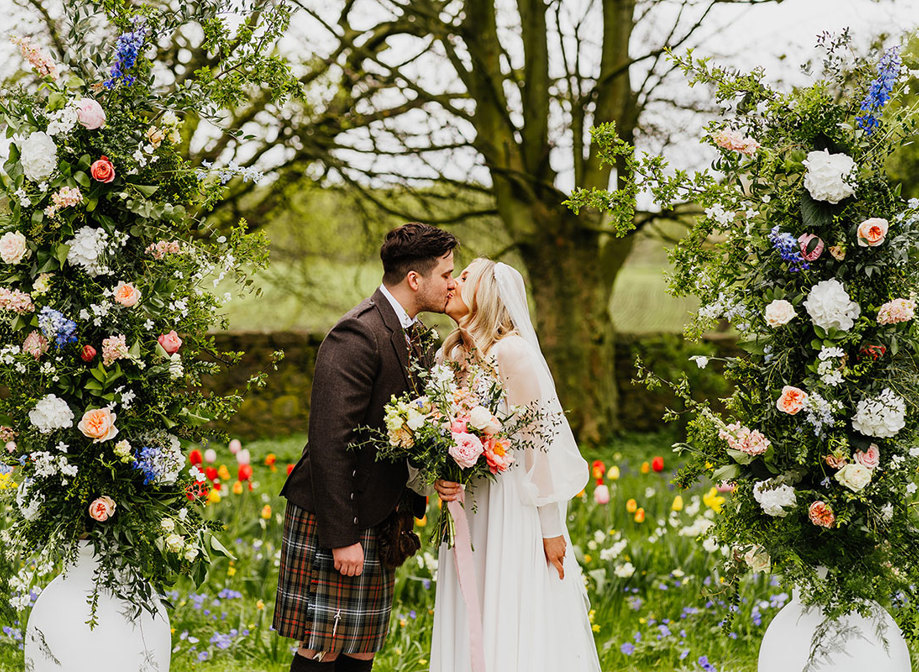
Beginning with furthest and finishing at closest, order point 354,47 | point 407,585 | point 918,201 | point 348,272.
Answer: point 348,272 < point 354,47 < point 407,585 < point 918,201

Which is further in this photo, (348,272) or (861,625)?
(348,272)

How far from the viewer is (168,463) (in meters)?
3.05

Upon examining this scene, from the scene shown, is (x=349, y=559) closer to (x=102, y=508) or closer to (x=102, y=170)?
(x=102, y=508)

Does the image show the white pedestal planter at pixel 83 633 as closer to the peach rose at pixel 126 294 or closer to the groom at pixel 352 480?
the groom at pixel 352 480

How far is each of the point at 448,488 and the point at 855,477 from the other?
129 centimetres

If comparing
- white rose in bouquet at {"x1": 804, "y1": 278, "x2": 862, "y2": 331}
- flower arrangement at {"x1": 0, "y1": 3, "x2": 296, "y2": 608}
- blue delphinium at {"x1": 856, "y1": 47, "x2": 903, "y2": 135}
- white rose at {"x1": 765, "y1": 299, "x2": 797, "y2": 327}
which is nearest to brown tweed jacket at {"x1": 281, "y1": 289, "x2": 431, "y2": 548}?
flower arrangement at {"x1": 0, "y1": 3, "x2": 296, "y2": 608}

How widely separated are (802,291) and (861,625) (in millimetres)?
1085

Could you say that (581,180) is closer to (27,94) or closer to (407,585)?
(407,585)

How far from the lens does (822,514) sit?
2924 mm

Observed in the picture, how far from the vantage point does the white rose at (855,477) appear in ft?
9.33

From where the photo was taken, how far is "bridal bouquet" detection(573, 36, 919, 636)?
9.56 ft

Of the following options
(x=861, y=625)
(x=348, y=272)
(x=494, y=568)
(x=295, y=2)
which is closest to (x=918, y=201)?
(x=861, y=625)

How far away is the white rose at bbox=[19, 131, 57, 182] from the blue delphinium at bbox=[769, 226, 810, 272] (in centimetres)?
227

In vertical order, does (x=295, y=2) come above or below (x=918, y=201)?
above
